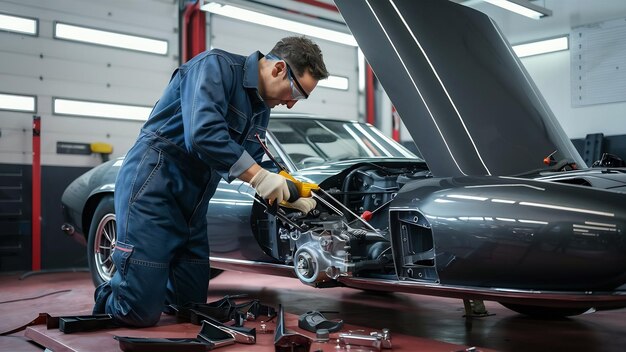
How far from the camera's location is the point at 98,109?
7531 millimetres

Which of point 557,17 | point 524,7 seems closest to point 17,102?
point 524,7

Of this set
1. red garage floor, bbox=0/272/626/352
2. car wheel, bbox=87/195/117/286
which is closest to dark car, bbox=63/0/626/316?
red garage floor, bbox=0/272/626/352

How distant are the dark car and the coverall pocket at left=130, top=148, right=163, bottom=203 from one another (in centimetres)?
60

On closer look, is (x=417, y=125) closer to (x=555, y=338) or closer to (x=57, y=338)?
(x=555, y=338)

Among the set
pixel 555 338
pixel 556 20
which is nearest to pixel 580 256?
pixel 555 338

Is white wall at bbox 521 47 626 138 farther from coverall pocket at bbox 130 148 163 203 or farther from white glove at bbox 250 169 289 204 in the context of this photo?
coverall pocket at bbox 130 148 163 203

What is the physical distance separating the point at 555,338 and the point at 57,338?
2423mm

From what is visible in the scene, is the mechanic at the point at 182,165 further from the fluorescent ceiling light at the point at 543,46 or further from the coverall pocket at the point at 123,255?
the fluorescent ceiling light at the point at 543,46

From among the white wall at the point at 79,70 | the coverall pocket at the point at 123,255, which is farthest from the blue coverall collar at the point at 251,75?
the white wall at the point at 79,70

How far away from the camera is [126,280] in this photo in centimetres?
296

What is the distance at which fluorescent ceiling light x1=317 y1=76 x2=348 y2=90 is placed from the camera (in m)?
9.70

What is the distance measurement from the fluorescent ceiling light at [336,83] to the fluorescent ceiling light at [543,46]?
2.62 metres

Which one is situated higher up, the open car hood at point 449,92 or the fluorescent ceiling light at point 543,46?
the fluorescent ceiling light at point 543,46

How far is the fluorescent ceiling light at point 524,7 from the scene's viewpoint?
25.6ft
